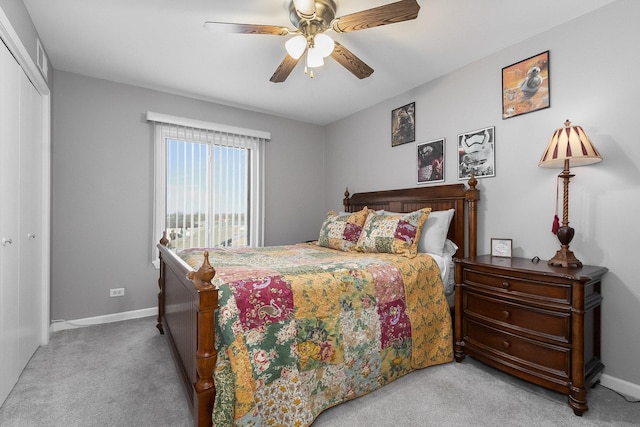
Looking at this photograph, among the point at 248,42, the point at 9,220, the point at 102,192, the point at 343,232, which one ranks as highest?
the point at 248,42

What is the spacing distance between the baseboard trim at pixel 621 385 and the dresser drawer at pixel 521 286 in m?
0.74

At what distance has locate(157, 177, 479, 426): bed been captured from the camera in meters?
1.39

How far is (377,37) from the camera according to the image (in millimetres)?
2389

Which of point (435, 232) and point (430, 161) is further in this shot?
point (430, 161)

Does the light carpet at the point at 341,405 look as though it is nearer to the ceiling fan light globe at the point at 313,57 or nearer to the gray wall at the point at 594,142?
the gray wall at the point at 594,142

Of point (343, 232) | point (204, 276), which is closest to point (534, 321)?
point (343, 232)

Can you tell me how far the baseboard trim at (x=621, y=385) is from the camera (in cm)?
190

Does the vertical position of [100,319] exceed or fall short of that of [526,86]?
it falls short

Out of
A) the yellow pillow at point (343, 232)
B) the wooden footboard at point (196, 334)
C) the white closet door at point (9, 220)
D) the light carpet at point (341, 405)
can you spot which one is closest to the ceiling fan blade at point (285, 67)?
the yellow pillow at point (343, 232)

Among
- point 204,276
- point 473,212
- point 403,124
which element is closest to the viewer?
point 204,276

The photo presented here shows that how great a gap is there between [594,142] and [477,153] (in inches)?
32.1

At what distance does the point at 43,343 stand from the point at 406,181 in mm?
3752

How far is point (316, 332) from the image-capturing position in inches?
66.8

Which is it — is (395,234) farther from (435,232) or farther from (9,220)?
(9,220)
